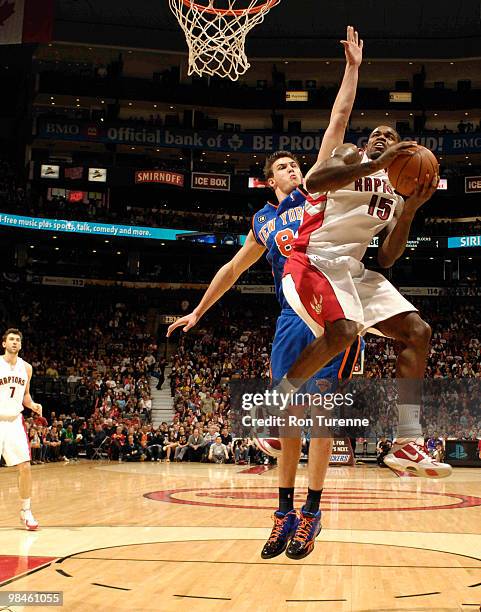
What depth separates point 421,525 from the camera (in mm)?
9742

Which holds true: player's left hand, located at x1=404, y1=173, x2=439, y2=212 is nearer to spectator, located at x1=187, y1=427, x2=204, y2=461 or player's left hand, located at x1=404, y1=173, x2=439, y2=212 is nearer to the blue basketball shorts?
the blue basketball shorts

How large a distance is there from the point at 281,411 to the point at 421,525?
5460 millimetres

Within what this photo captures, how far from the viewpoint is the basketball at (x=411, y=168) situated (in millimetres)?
4254

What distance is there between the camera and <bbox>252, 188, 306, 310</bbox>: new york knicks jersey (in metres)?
5.49

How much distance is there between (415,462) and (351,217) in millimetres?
1560

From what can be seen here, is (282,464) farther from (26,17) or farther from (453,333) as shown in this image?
(453,333)

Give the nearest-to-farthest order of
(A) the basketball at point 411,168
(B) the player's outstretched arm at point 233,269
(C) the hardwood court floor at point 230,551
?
(A) the basketball at point 411,168 < (C) the hardwood court floor at point 230,551 < (B) the player's outstretched arm at point 233,269

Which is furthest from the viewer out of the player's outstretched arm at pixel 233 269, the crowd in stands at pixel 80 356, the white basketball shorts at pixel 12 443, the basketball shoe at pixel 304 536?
the crowd in stands at pixel 80 356

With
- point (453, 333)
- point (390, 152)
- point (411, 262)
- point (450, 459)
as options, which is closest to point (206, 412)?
point (450, 459)

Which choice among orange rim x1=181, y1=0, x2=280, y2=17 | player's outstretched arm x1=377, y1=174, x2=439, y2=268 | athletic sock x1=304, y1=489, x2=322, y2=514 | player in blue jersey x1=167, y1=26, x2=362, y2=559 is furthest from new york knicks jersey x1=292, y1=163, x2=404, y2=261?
orange rim x1=181, y1=0, x2=280, y2=17

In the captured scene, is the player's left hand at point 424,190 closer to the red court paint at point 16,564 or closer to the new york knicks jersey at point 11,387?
the red court paint at point 16,564

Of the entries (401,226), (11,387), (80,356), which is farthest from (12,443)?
(80,356)

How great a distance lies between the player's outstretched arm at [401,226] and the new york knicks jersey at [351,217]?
0.07m

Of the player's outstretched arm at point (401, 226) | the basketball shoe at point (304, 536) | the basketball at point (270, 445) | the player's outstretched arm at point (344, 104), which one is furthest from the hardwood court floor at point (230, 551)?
the player's outstretched arm at point (344, 104)
